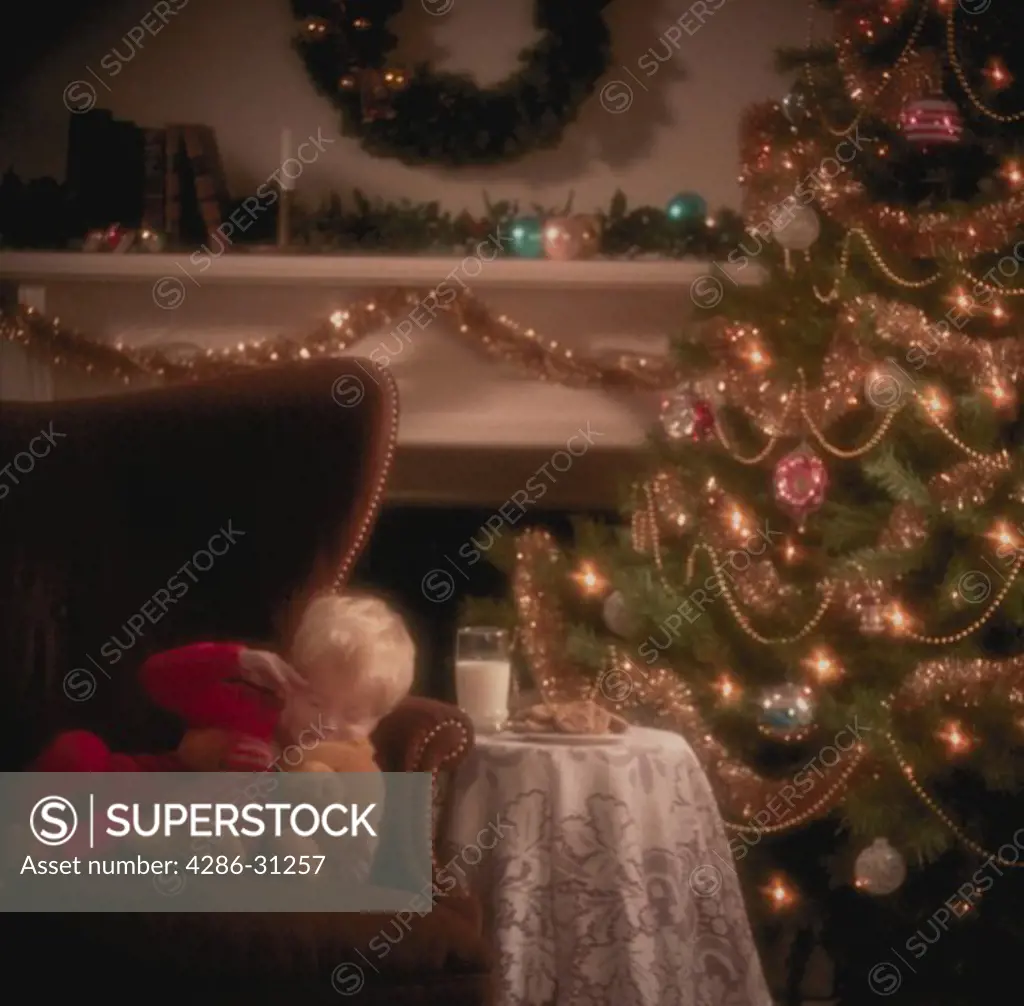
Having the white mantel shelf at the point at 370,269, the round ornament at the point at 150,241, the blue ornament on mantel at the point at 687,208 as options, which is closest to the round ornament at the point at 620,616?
the white mantel shelf at the point at 370,269

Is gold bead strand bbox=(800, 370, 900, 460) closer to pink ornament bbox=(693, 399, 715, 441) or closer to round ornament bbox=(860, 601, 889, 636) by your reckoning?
pink ornament bbox=(693, 399, 715, 441)

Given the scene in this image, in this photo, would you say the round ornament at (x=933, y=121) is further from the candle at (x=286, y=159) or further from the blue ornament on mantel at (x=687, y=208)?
the candle at (x=286, y=159)

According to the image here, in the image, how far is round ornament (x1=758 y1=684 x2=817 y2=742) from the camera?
2.60 m

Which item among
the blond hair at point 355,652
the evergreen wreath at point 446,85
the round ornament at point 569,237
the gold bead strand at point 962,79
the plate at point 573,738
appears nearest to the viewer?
the blond hair at point 355,652

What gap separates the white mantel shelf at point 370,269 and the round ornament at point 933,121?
22.5 inches

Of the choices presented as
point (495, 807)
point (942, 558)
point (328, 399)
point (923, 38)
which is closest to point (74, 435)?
point (328, 399)

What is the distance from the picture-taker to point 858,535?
2.68 m

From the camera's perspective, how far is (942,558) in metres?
2.64

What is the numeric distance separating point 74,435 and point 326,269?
116 cm

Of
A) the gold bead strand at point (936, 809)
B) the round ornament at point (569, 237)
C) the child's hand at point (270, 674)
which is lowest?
the gold bead strand at point (936, 809)

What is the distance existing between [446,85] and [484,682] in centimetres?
171

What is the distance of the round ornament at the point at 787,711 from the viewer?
102 inches

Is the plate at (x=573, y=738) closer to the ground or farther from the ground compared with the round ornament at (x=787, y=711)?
farther from the ground

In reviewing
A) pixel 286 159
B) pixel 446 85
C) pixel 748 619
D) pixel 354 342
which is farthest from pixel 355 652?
pixel 446 85
